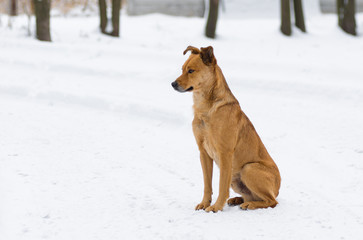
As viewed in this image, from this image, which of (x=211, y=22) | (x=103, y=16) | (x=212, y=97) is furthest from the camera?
(x=211, y=22)

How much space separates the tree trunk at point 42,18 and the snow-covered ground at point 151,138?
413mm

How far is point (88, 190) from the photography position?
5535 millimetres

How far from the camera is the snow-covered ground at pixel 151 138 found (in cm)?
468

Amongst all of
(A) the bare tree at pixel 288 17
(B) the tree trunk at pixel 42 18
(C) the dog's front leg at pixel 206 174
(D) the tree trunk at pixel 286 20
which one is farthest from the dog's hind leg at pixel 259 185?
(D) the tree trunk at pixel 286 20

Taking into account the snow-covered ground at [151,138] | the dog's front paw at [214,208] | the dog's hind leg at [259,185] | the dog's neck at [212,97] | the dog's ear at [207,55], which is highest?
the dog's ear at [207,55]

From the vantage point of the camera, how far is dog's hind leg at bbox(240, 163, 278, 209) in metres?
4.81

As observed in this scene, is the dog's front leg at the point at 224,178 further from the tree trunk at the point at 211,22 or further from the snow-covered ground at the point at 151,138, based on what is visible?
the tree trunk at the point at 211,22

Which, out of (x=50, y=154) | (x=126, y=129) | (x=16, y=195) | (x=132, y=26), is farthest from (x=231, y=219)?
(x=132, y=26)

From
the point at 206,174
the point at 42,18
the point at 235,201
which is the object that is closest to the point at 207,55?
the point at 206,174

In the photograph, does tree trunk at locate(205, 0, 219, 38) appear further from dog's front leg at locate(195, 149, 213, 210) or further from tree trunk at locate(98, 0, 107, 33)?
dog's front leg at locate(195, 149, 213, 210)

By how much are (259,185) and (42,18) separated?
10963 mm

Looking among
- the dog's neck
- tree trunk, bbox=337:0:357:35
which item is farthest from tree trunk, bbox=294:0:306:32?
the dog's neck

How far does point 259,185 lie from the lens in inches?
190

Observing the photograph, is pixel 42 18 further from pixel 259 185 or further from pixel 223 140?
pixel 259 185
